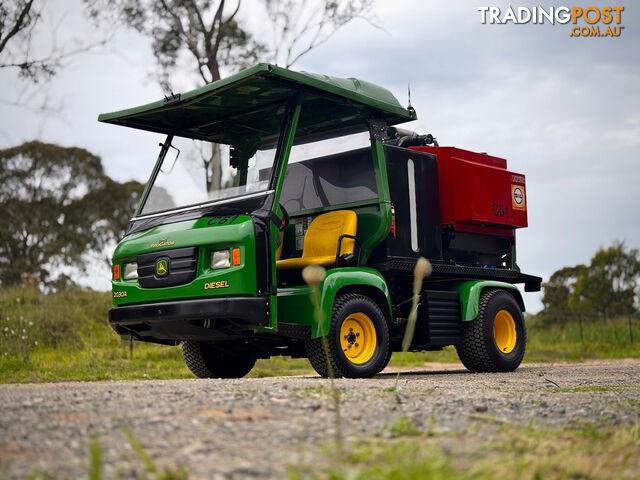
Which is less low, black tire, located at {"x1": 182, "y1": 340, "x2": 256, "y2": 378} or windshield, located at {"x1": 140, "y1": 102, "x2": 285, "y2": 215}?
windshield, located at {"x1": 140, "y1": 102, "x2": 285, "y2": 215}

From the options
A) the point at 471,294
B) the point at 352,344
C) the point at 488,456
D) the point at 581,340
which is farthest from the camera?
the point at 581,340

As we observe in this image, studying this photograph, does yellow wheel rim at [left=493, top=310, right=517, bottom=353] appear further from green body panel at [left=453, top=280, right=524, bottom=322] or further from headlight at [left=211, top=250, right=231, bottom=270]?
headlight at [left=211, top=250, right=231, bottom=270]

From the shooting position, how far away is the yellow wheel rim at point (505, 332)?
11023 millimetres

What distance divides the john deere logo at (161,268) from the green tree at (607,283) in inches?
1181

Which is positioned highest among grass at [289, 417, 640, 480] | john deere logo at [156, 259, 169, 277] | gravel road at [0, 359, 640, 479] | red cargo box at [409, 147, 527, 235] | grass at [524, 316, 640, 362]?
red cargo box at [409, 147, 527, 235]

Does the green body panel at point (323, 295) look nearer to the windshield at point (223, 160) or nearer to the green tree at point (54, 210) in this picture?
the windshield at point (223, 160)

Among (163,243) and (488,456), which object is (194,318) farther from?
(488,456)

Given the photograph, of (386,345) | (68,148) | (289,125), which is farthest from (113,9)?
(68,148)

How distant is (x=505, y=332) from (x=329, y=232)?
3.30 meters

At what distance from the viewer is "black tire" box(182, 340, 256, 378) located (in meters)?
9.87

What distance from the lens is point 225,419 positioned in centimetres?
403

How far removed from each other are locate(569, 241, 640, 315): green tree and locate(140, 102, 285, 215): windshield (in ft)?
93.8

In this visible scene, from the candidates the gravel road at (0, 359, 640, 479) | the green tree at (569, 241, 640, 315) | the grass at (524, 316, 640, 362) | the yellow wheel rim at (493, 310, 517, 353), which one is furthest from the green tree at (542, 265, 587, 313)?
the gravel road at (0, 359, 640, 479)

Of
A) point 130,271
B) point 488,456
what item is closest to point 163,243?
point 130,271
